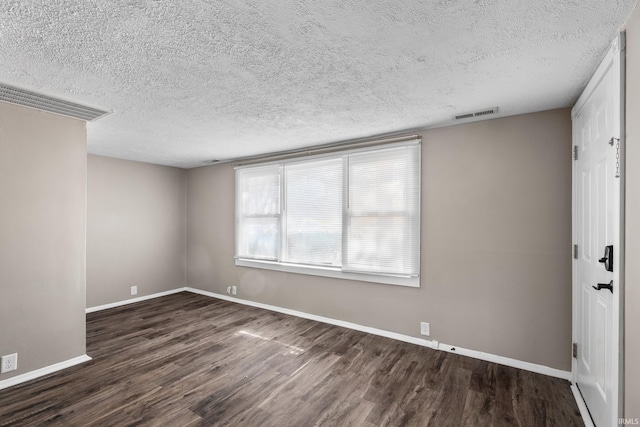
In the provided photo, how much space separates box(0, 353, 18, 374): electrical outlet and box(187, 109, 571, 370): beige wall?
129 inches

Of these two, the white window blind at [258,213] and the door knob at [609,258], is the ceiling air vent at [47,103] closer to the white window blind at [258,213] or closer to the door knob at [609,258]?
the white window blind at [258,213]

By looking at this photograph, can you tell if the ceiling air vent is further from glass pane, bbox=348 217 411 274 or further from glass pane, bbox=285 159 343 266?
glass pane, bbox=348 217 411 274

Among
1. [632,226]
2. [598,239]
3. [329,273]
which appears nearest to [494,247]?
[598,239]

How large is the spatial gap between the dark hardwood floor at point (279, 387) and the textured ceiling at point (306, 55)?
2420mm

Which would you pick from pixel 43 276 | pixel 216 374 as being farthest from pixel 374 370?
pixel 43 276

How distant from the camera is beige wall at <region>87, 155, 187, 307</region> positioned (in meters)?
4.55

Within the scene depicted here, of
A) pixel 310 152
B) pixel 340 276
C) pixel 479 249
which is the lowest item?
pixel 340 276

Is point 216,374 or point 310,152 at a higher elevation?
point 310,152

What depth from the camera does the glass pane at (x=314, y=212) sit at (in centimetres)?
395

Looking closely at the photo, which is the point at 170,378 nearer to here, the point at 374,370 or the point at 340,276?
the point at 374,370

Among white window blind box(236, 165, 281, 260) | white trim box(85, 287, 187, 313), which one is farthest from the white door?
white trim box(85, 287, 187, 313)

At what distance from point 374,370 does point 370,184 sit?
206 centimetres

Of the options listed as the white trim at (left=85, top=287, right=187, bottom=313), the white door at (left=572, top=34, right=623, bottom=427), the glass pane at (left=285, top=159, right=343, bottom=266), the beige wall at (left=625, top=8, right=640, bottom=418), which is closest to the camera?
the beige wall at (left=625, top=8, right=640, bottom=418)

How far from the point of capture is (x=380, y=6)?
1.38 m
